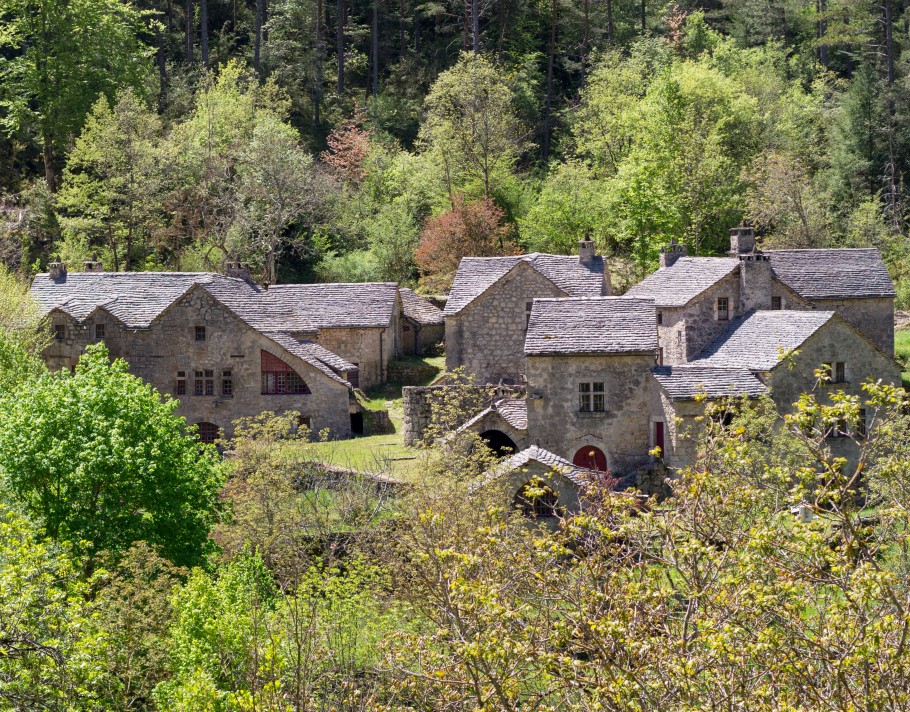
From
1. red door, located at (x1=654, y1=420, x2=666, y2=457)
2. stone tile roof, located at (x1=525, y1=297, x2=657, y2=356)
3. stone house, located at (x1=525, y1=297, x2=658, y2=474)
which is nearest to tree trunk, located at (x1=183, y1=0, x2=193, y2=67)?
stone tile roof, located at (x1=525, y1=297, x2=657, y2=356)

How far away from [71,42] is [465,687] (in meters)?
71.0

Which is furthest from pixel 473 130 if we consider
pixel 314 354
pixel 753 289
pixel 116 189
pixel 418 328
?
pixel 753 289

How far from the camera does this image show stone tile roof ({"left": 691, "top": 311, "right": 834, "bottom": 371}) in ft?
160

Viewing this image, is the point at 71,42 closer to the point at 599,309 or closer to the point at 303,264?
the point at 303,264

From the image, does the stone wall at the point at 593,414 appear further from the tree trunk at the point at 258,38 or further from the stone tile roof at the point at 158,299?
the tree trunk at the point at 258,38

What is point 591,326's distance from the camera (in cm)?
5078

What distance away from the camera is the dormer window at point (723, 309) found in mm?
55188

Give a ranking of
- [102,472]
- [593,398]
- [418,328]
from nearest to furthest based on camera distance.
Result: [102,472]
[593,398]
[418,328]

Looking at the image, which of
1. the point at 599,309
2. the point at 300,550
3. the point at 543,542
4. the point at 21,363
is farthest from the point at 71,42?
the point at 543,542

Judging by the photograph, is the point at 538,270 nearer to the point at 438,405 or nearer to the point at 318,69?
the point at 438,405

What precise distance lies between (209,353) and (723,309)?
22538mm

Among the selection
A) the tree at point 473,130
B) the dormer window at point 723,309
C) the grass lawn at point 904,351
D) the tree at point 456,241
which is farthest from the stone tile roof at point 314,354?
the grass lawn at point 904,351

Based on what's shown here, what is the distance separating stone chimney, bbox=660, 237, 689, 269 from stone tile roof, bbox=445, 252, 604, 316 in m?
2.84

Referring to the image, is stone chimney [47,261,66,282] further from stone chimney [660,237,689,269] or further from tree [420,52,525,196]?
stone chimney [660,237,689,269]
